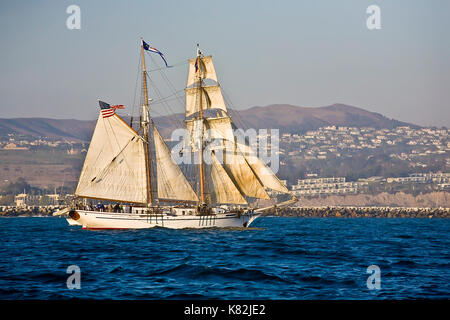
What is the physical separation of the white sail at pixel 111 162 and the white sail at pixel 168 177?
9.21 feet

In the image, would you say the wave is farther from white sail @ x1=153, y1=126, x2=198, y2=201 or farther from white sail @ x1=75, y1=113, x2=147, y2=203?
white sail @ x1=75, y1=113, x2=147, y2=203

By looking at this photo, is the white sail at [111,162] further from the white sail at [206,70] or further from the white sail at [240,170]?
the white sail at [206,70]

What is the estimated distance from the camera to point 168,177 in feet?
233

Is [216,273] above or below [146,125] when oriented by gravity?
below

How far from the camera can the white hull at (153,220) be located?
72438 millimetres

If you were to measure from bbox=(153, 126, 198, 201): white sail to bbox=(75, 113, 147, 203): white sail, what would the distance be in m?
2.81

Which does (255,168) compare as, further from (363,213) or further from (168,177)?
(363,213)

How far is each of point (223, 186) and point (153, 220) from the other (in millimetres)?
10004

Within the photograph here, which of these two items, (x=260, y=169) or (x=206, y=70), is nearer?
(x=260, y=169)

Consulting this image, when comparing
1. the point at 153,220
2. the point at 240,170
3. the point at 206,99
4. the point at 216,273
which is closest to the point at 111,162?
the point at 153,220

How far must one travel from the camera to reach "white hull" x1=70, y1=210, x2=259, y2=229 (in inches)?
2852

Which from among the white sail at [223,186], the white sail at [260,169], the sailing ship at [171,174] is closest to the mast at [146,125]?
the sailing ship at [171,174]
